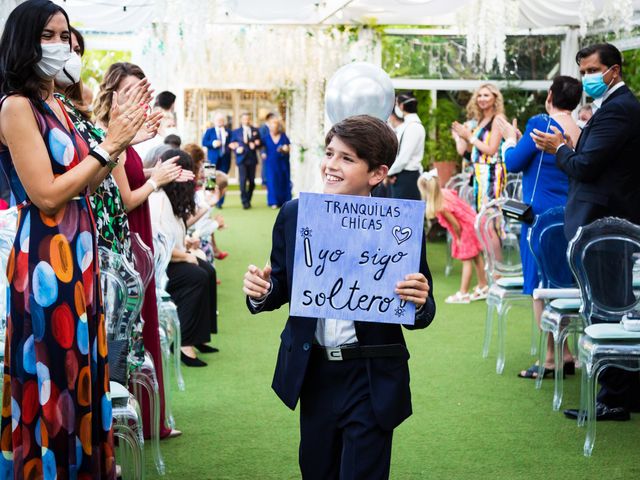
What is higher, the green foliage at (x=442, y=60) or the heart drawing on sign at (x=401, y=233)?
the green foliage at (x=442, y=60)

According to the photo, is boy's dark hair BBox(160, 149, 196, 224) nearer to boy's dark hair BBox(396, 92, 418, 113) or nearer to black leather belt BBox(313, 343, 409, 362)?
black leather belt BBox(313, 343, 409, 362)

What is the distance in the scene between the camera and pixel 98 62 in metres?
20.8

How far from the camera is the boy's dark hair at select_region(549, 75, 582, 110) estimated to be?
6352mm

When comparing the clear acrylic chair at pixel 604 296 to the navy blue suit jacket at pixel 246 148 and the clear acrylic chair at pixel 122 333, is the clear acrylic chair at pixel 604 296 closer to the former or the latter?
the clear acrylic chair at pixel 122 333

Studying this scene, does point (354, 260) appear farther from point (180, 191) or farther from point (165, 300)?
point (180, 191)

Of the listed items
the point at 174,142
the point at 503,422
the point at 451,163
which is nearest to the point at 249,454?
the point at 503,422

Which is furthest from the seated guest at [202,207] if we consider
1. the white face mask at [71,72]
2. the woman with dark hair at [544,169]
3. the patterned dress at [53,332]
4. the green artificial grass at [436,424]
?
the patterned dress at [53,332]

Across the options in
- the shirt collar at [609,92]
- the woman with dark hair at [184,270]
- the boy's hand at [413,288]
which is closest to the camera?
the boy's hand at [413,288]

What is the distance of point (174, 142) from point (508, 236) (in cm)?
333

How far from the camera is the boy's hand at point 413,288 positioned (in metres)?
2.69

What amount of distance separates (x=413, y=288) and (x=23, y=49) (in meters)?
1.47

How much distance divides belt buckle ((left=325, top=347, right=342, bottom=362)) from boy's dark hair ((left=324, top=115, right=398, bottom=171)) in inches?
21.5

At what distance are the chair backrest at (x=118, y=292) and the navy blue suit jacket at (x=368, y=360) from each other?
4.22ft

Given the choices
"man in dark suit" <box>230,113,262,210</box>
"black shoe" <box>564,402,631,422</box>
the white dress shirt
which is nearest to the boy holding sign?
"black shoe" <box>564,402,631,422</box>
